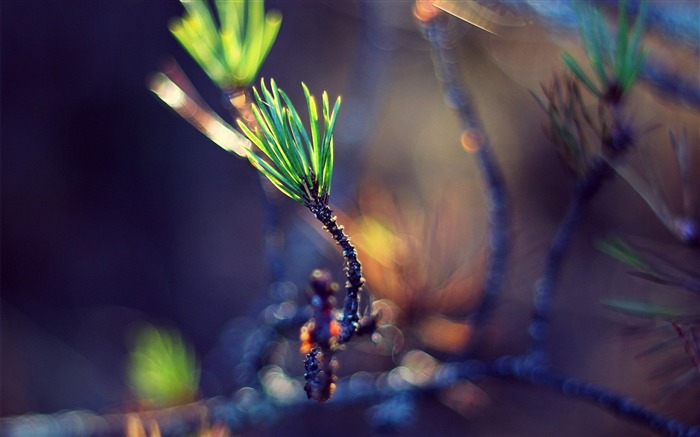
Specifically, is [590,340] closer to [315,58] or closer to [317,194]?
[315,58]

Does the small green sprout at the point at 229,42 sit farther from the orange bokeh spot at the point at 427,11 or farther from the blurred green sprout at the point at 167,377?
the blurred green sprout at the point at 167,377

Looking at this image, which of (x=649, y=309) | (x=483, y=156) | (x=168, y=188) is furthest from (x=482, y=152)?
(x=168, y=188)

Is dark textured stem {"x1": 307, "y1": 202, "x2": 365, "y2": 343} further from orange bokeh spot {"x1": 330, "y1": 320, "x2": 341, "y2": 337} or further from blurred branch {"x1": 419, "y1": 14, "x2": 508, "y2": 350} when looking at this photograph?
blurred branch {"x1": 419, "y1": 14, "x2": 508, "y2": 350}

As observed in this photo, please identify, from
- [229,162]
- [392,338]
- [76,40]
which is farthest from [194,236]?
[392,338]

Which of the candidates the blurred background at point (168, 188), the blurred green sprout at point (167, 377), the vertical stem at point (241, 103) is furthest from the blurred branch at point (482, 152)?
the blurred background at point (168, 188)

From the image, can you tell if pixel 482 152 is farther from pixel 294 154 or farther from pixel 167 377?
pixel 167 377
